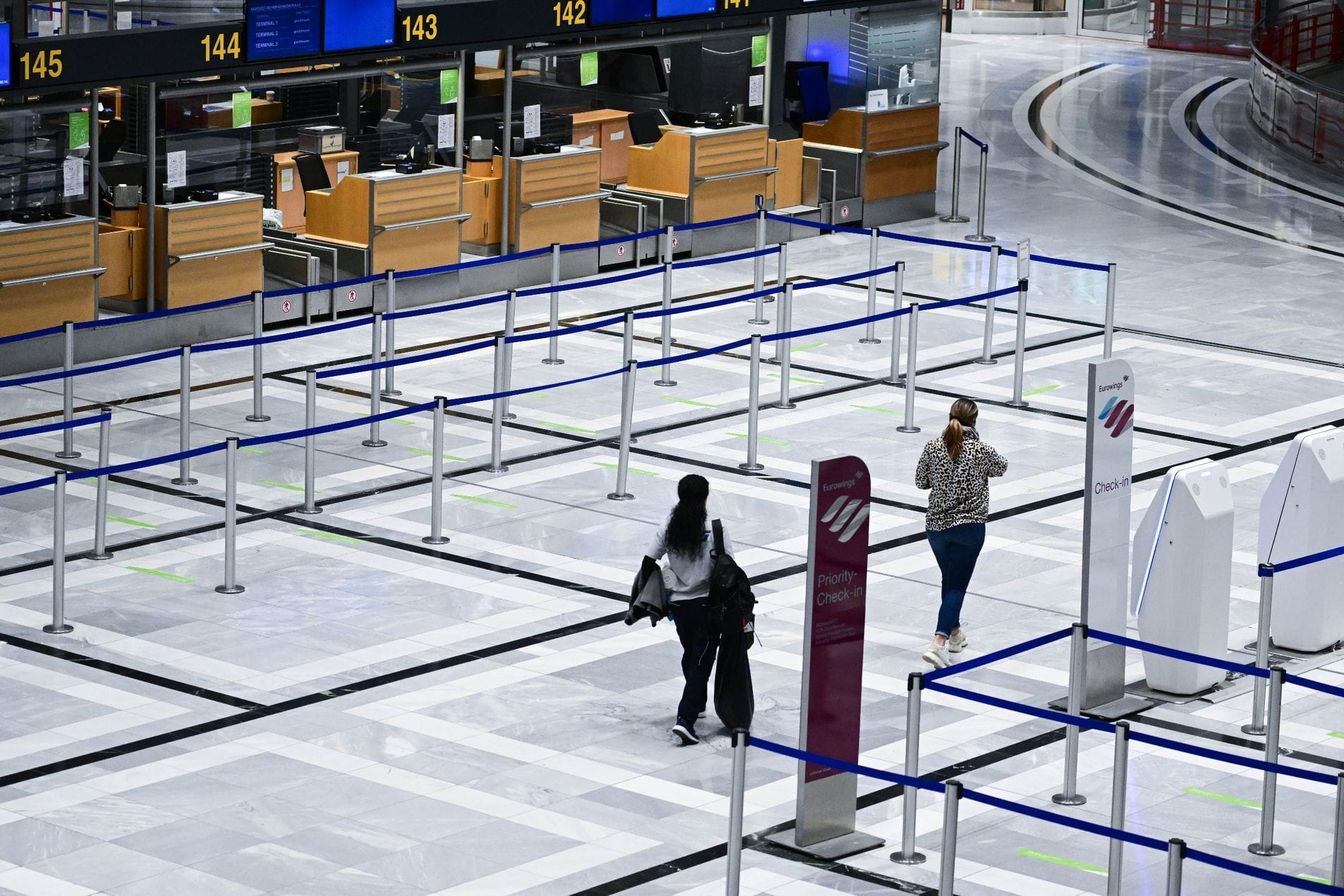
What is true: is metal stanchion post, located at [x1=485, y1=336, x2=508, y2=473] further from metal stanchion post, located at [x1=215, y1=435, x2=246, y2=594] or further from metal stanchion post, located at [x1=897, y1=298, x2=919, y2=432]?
metal stanchion post, located at [x1=897, y1=298, x2=919, y2=432]

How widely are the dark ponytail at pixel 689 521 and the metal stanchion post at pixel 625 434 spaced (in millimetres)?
3864

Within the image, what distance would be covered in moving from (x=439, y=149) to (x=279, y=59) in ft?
9.04

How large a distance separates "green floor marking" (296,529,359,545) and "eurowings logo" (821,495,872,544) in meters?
4.78

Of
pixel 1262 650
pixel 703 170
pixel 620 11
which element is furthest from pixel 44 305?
pixel 1262 650

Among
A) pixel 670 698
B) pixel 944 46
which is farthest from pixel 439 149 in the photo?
pixel 944 46

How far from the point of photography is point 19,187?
58.4 feet

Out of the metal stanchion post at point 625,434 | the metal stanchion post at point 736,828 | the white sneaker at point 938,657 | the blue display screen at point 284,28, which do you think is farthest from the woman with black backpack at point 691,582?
the blue display screen at point 284,28

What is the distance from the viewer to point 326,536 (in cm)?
1346

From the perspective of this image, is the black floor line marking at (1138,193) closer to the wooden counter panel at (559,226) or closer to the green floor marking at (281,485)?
the wooden counter panel at (559,226)

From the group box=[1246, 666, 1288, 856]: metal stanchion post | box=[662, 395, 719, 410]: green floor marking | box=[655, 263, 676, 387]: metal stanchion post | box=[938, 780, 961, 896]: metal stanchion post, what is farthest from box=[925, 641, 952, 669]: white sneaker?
box=[655, 263, 676, 387]: metal stanchion post

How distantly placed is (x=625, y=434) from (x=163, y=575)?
3114 millimetres

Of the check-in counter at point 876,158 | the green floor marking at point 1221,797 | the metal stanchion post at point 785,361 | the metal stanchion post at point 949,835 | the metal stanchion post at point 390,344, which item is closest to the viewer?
the metal stanchion post at point 949,835

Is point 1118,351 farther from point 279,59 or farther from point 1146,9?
point 1146,9

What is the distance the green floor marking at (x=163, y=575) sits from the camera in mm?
12567
